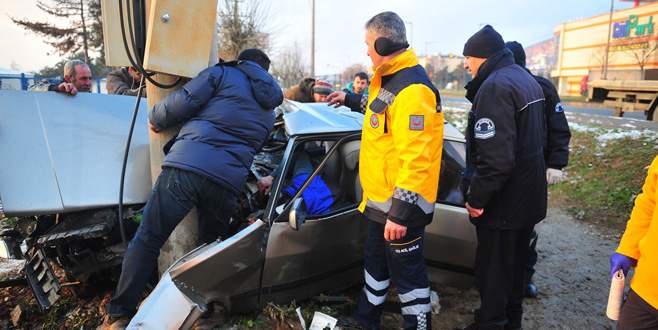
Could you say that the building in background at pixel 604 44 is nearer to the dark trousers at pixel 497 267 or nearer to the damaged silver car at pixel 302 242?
the damaged silver car at pixel 302 242

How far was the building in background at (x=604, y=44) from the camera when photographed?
39156mm

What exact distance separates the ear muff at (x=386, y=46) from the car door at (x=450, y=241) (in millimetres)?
1230

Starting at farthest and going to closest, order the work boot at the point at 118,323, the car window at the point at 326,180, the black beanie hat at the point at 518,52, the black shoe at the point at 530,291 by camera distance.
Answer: the black shoe at the point at 530,291 → the black beanie hat at the point at 518,52 → the car window at the point at 326,180 → the work boot at the point at 118,323

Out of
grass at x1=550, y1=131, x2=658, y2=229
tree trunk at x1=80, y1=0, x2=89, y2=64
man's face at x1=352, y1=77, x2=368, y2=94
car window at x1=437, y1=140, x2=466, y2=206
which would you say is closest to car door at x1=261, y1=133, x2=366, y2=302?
car window at x1=437, y1=140, x2=466, y2=206

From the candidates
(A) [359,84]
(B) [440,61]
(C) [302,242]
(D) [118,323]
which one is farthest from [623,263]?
(B) [440,61]

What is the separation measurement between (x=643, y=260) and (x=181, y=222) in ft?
7.66

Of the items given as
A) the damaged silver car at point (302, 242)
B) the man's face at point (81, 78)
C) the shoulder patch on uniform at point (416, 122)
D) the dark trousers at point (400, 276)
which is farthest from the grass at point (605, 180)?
the man's face at point (81, 78)

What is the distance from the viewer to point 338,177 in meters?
2.99

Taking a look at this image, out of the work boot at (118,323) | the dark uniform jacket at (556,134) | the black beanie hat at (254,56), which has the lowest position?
the work boot at (118,323)

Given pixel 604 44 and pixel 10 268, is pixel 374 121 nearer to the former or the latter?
pixel 10 268

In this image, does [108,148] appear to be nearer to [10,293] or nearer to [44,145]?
[44,145]

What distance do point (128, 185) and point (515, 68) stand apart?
2.50 metres

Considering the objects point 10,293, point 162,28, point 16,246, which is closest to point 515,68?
point 162,28

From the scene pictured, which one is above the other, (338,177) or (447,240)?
(338,177)
